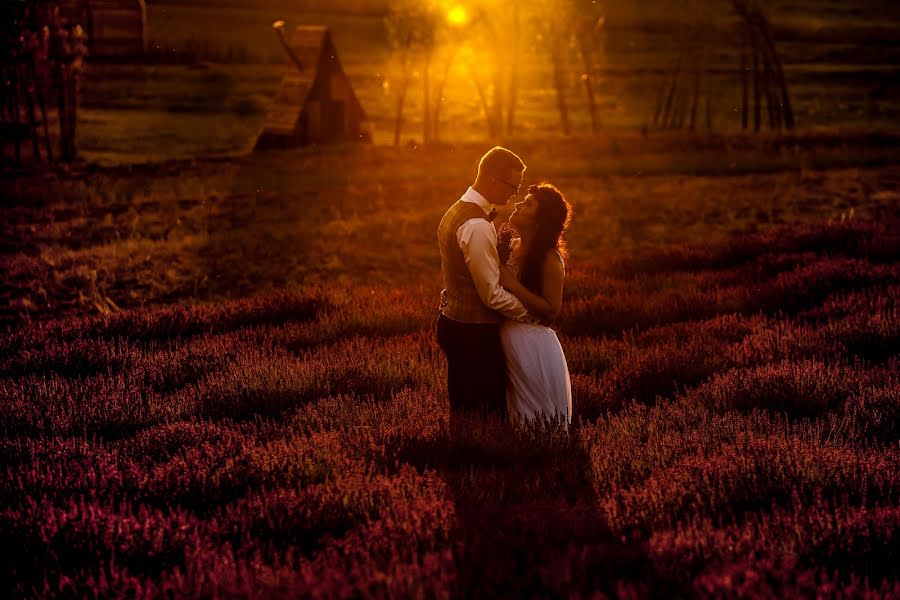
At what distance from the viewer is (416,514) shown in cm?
346

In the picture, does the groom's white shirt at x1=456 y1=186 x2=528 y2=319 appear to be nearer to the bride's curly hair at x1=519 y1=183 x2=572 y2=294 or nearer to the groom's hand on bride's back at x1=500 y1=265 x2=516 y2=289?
the groom's hand on bride's back at x1=500 y1=265 x2=516 y2=289

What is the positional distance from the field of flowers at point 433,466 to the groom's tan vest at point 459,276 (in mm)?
610

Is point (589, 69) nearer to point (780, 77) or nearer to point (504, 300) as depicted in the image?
point (780, 77)

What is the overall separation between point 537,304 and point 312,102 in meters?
25.9

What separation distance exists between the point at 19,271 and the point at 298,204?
21.9ft

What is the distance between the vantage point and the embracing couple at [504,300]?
4.76 metres

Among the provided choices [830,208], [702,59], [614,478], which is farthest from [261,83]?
[614,478]

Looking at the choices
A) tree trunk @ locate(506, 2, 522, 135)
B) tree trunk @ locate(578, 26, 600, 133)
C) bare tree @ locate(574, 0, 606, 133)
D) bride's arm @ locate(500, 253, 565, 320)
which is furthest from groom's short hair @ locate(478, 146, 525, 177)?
bare tree @ locate(574, 0, 606, 133)

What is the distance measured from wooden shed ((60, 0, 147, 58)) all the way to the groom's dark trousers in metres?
26.6

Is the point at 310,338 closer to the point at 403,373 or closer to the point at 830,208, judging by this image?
the point at 403,373

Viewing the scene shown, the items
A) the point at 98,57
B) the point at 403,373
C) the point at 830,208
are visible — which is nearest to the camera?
the point at 403,373

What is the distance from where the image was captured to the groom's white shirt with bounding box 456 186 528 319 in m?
4.68

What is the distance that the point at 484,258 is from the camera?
185 inches

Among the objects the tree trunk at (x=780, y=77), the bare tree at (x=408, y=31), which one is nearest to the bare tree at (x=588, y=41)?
the tree trunk at (x=780, y=77)
